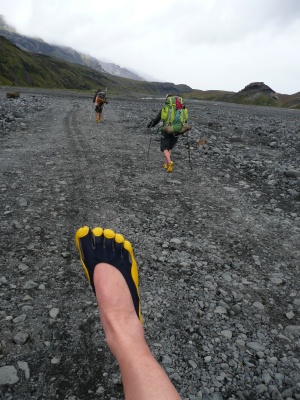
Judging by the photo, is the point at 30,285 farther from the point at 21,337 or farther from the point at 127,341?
the point at 127,341

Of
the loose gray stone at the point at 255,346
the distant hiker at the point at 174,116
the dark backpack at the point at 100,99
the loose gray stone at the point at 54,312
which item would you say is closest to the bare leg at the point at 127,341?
the loose gray stone at the point at 54,312

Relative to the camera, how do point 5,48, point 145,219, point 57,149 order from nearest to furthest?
1. point 145,219
2. point 57,149
3. point 5,48

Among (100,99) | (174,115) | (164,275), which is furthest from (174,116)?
(100,99)

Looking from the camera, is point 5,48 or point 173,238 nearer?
point 173,238

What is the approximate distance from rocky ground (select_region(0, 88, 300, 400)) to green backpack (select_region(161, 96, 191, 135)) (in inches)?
56.2

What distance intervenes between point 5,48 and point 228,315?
6901 inches

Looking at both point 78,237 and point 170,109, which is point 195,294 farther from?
point 170,109

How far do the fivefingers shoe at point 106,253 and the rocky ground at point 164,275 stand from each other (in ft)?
1.71

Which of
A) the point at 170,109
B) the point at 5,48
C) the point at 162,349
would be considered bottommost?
the point at 162,349

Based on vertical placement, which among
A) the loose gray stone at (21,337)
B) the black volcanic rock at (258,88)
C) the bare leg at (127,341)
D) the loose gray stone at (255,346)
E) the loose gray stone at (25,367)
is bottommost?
the loose gray stone at (25,367)

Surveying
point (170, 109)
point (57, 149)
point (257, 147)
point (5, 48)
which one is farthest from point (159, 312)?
point (5, 48)

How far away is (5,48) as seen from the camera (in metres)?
144

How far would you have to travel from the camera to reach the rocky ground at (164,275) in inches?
123

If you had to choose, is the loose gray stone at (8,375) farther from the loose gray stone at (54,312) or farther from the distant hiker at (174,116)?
the distant hiker at (174,116)
